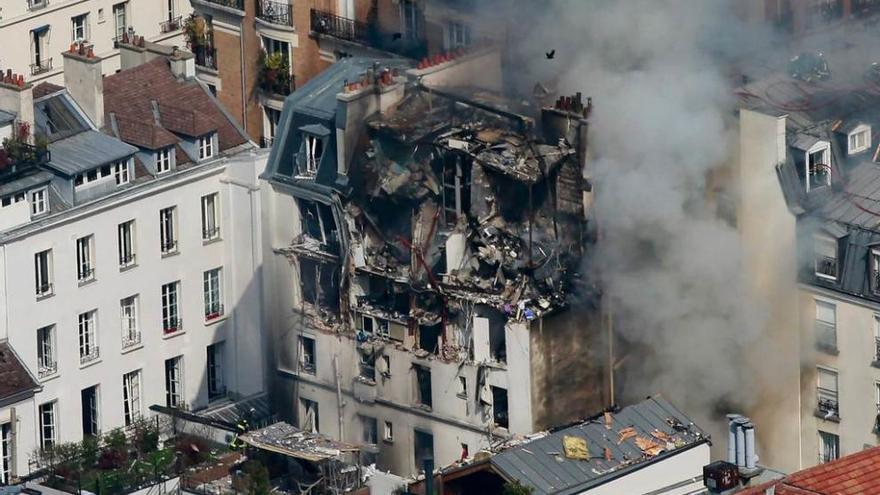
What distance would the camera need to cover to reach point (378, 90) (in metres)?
101

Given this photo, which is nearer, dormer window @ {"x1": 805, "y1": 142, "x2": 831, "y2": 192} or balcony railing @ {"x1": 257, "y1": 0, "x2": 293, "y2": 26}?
dormer window @ {"x1": 805, "y1": 142, "x2": 831, "y2": 192}

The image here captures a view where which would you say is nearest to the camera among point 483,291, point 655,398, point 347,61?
point 655,398

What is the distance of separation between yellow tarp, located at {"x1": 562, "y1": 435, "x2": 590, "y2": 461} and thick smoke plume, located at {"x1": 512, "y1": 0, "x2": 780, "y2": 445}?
36.3 ft

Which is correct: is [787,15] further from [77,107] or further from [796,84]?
[77,107]

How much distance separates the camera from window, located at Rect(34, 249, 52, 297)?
100 metres

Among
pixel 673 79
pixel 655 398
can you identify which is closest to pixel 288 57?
pixel 673 79

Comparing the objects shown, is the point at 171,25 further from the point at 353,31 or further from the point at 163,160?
the point at 163,160

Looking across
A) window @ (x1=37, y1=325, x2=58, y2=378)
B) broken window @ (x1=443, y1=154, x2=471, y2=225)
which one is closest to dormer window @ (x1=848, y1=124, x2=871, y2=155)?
broken window @ (x1=443, y1=154, x2=471, y2=225)

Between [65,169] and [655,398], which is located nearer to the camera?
[655,398]

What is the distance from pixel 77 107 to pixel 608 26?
14063 mm

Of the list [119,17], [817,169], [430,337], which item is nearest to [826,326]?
[817,169]

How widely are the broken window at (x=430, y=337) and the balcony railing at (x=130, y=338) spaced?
7.87 meters

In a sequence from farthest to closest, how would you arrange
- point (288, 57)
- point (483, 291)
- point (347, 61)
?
point (288, 57) < point (347, 61) < point (483, 291)

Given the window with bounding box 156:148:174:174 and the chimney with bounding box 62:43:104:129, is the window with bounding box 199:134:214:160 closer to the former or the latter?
the window with bounding box 156:148:174:174
